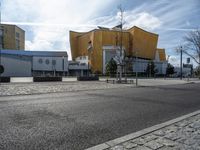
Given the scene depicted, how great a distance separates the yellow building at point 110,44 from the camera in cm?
11706

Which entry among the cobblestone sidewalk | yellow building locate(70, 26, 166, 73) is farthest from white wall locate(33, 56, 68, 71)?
the cobblestone sidewalk

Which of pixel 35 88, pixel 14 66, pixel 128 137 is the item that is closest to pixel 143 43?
pixel 14 66

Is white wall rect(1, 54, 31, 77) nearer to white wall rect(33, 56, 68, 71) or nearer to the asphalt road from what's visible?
white wall rect(33, 56, 68, 71)

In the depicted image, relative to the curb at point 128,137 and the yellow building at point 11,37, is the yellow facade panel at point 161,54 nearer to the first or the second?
the yellow building at point 11,37

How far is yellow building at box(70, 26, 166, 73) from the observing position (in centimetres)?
11706

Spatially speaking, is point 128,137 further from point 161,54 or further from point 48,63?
point 161,54

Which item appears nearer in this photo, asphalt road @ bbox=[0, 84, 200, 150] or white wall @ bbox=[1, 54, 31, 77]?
asphalt road @ bbox=[0, 84, 200, 150]

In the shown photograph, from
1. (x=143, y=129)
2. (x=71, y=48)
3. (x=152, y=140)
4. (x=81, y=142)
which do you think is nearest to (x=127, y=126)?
(x=143, y=129)

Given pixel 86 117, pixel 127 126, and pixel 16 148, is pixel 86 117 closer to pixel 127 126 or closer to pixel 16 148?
pixel 127 126

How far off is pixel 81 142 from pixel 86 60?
120565mm

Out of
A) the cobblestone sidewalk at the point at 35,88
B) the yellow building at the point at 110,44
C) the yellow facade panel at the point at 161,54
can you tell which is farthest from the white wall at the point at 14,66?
the yellow facade panel at the point at 161,54

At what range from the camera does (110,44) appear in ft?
389

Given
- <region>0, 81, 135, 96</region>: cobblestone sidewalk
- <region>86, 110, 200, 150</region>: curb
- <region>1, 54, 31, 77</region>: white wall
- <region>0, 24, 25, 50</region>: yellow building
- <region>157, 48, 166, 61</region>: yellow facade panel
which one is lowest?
<region>86, 110, 200, 150</region>: curb

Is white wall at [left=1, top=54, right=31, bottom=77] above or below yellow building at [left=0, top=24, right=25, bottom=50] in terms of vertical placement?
below
